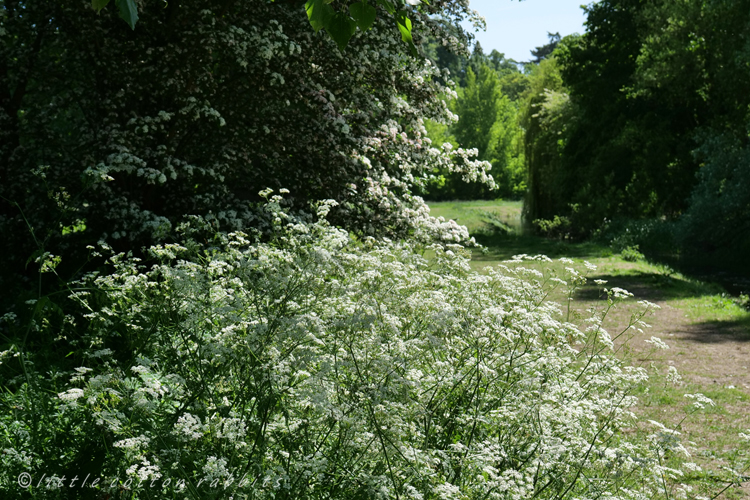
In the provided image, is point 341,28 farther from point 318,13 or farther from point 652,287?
point 652,287

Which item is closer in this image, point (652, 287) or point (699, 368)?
point (699, 368)

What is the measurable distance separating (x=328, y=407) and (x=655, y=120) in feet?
87.3

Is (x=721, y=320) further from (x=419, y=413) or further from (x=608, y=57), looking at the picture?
(x=608, y=57)

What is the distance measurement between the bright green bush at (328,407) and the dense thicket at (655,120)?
17.1 meters

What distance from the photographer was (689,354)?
30.0ft

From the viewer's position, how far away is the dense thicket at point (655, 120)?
20016 mm

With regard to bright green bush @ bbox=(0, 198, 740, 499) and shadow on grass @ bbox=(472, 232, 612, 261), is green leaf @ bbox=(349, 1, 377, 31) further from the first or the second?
shadow on grass @ bbox=(472, 232, 612, 261)

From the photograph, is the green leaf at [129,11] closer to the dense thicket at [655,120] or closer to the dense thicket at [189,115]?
the dense thicket at [189,115]

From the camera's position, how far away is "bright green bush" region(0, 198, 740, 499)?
2953mm

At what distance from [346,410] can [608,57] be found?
29.1 m

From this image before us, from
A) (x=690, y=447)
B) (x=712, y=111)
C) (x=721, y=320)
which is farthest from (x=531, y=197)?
(x=690, y=447)

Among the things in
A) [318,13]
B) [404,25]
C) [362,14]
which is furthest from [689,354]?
[318,13]

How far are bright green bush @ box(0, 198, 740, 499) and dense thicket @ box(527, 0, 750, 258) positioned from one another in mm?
17095

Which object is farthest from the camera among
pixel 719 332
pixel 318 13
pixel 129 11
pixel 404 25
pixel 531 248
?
pixel 531 248
